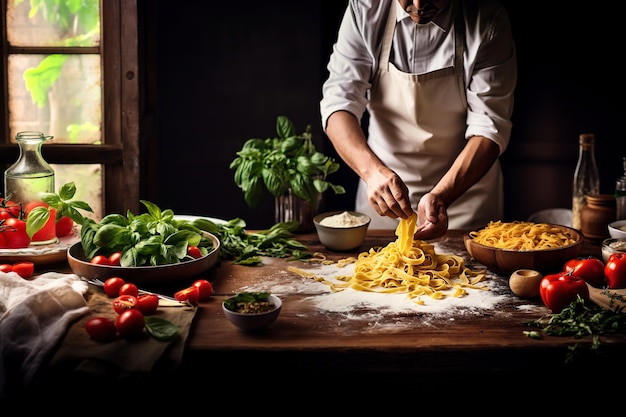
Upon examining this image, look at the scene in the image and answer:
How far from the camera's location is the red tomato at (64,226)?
9.66 ft

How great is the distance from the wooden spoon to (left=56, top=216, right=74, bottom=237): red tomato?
79.8 inches

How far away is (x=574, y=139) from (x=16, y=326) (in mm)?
3991

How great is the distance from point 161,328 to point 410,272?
0.96m

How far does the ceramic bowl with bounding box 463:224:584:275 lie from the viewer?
261cm

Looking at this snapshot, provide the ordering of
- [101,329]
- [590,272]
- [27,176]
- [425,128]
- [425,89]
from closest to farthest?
[101,329] < [590,272] < [27,176] < [425,89] < [425,128]

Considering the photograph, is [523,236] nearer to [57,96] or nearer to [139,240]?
[139,240]

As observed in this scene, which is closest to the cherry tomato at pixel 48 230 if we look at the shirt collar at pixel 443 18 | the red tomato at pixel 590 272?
the shirt collar at pixel 443 18

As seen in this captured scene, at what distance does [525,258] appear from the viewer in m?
2.62

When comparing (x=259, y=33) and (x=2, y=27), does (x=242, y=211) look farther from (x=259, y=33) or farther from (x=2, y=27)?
(x=2, y=27)

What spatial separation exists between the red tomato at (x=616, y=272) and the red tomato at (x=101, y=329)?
1.66 metres

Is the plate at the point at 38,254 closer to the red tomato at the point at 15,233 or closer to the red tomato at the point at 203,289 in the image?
the red tomato at the point at 15,233

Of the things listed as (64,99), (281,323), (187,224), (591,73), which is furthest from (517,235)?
(591,73)

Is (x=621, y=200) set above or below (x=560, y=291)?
above

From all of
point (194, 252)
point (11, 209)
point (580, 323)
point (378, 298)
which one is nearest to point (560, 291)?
point (580, 323)
